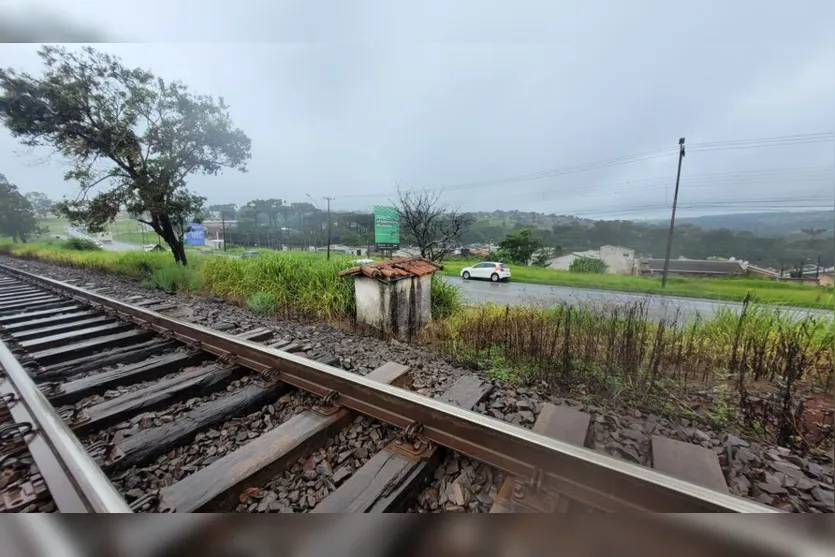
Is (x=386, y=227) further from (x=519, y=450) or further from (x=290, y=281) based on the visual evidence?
(x=519, y=450)

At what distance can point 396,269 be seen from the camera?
267 centimetres

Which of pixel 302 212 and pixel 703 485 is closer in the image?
pixel 703 485

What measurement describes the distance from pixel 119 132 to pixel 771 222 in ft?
10.2

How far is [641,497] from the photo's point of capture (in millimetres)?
869

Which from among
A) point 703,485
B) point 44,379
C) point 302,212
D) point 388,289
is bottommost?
point 44,379

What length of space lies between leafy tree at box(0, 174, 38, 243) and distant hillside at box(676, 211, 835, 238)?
2758 mm

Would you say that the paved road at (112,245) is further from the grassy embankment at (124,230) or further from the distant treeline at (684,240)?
the distant treeline at (684,240)

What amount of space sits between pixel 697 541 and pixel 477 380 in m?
0.93

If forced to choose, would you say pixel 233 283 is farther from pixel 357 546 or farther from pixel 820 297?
pixel 820 297

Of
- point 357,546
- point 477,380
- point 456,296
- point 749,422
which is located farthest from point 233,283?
point 749,422

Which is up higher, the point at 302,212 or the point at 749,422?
the point at 302,212


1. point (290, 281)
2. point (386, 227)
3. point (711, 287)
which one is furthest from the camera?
point (290, 281)

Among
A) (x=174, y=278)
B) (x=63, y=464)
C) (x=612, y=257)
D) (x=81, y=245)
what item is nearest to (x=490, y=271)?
(x=612, y=257)

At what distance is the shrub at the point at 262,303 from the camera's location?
3068 millimetres
